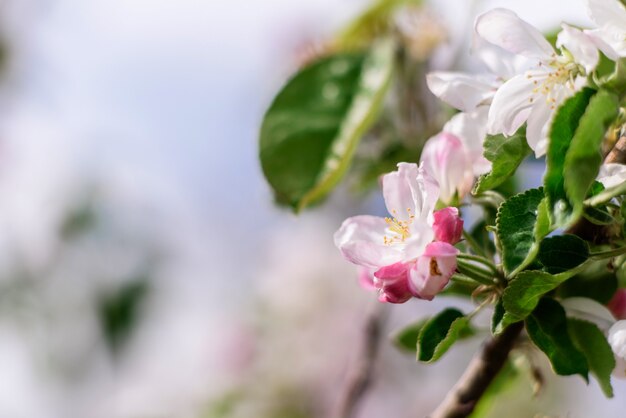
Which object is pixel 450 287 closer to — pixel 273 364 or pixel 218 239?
pixel 273 364

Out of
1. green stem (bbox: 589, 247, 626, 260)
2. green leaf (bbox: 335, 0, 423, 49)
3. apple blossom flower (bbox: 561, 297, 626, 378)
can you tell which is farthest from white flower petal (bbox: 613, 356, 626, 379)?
green leaf (bbox: 335, 0, 423, 49)

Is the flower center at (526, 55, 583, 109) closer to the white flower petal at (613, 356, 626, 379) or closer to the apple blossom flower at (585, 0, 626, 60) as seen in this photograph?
the apple blossom flower at (585, 0, 626, 60)

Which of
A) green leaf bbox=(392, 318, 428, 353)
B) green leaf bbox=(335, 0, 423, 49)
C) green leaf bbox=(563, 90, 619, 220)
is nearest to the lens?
green leaf bbox=(563, 90, 619, 220)

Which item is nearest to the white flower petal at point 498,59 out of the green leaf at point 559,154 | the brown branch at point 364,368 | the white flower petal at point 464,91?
the white flower petal at point 464,91

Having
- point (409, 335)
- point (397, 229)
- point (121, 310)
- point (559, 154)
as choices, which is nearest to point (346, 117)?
point (409, 335)

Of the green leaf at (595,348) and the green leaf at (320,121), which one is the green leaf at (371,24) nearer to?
the green leaf at (320,121)
